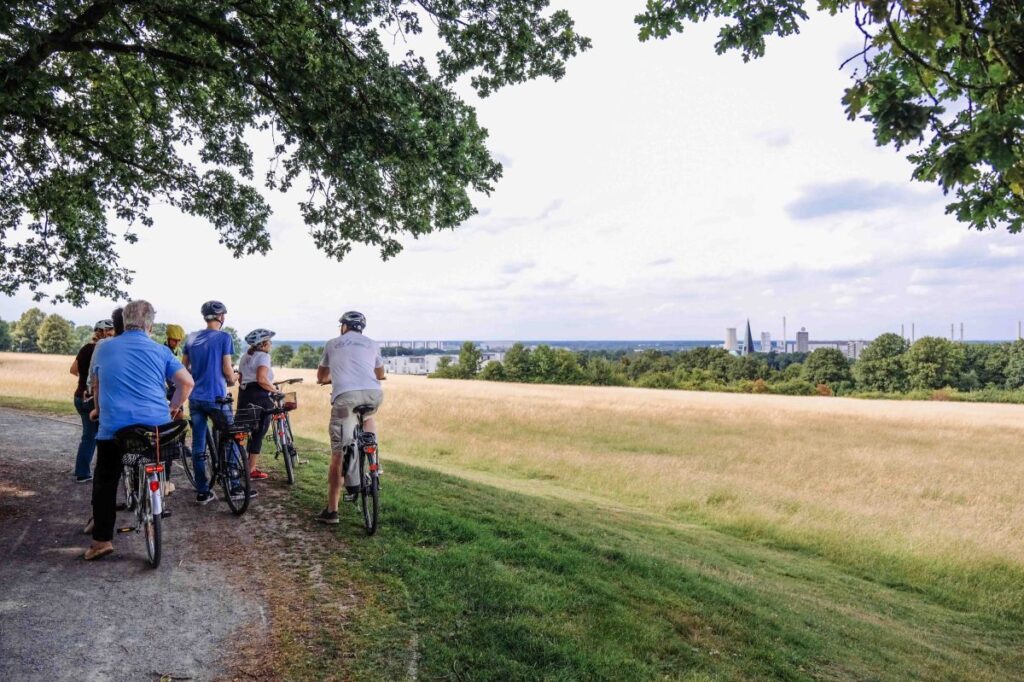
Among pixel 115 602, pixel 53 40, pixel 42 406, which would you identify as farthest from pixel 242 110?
pixel 42 406

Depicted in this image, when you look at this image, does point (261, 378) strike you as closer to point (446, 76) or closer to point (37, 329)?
point (446, 76)

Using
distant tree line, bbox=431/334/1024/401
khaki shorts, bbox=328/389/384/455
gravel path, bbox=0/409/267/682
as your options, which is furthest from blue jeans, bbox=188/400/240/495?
distant tree line, bbox=431/334/1024/401

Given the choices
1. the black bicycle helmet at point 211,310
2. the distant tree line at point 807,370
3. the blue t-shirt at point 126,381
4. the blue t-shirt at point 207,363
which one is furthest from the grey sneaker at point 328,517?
the distant tree line at point 807,370

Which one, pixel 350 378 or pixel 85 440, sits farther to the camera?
pixel 85 440

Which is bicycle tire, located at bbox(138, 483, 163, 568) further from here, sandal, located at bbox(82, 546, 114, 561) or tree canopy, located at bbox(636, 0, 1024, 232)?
tree canopy, located at bbox(636, 0, 1024, 232)

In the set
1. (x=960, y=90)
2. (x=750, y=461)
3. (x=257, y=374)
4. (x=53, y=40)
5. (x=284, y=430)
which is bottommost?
(x=750, y=461)

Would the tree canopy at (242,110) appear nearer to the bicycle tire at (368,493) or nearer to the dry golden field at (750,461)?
the bicycle tire at (368,493)

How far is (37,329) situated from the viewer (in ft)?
280

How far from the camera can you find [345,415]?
696 cm

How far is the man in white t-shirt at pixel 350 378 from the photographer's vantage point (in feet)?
22.6

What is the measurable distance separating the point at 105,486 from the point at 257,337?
2.97 m

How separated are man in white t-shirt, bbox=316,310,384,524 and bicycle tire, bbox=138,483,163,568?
178 cm

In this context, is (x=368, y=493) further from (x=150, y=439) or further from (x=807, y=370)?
(x=807, y=370)

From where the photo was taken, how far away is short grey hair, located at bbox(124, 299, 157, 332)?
225 inches
